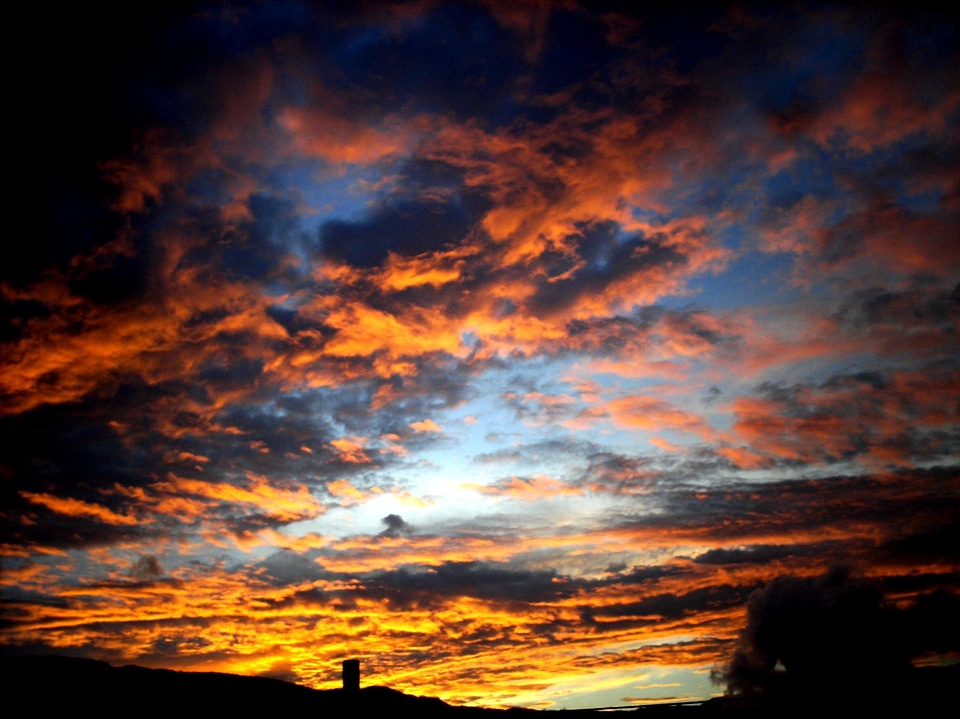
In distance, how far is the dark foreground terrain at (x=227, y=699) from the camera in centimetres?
1227

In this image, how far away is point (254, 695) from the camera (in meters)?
16.0

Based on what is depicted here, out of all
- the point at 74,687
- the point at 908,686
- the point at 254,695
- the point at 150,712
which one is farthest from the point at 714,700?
the point at 74,687

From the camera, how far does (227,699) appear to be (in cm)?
1515

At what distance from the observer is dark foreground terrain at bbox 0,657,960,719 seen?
12266mm

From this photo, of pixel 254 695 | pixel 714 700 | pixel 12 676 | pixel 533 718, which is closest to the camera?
pixel 12 676

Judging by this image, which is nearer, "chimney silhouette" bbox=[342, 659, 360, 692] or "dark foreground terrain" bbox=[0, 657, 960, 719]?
"dark foreground terrain" bbox=[0, 657, 960, 719]

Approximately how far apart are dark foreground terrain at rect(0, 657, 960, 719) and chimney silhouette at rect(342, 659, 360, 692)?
0.16 m

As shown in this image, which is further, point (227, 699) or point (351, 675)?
point (351, 675)

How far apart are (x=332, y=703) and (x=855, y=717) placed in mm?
22006

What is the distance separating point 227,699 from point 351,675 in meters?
3.34

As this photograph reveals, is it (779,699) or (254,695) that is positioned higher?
(254,695)

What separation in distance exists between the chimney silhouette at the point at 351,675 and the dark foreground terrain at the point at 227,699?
0.51ft

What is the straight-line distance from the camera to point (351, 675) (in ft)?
55.5

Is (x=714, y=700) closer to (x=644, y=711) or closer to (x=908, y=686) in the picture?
(x=644, y=711)
